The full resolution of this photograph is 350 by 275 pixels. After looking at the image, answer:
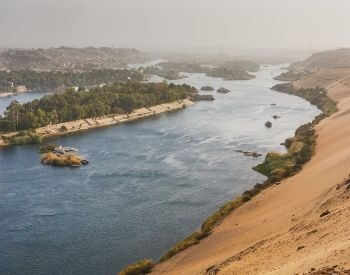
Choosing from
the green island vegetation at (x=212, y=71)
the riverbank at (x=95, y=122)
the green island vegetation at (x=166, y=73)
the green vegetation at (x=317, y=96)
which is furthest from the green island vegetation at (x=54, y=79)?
the green vegetation at (x=317, y=96)

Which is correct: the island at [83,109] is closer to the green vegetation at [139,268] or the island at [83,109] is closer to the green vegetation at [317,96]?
the green vegetation at [317,96]

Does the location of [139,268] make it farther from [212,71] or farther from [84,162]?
[212,71]

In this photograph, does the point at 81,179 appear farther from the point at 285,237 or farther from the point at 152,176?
the point at 285,237

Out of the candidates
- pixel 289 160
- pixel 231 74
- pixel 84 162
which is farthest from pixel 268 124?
pixel 231 74

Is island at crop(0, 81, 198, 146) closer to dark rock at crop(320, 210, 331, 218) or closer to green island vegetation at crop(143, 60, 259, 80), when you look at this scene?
dark rock at crop(320, 210, 331, 218)

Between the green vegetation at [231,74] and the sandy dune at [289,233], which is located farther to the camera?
the green vegetation at [231,74]

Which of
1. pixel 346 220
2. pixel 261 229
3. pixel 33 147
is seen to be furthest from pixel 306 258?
pixel 33 147
